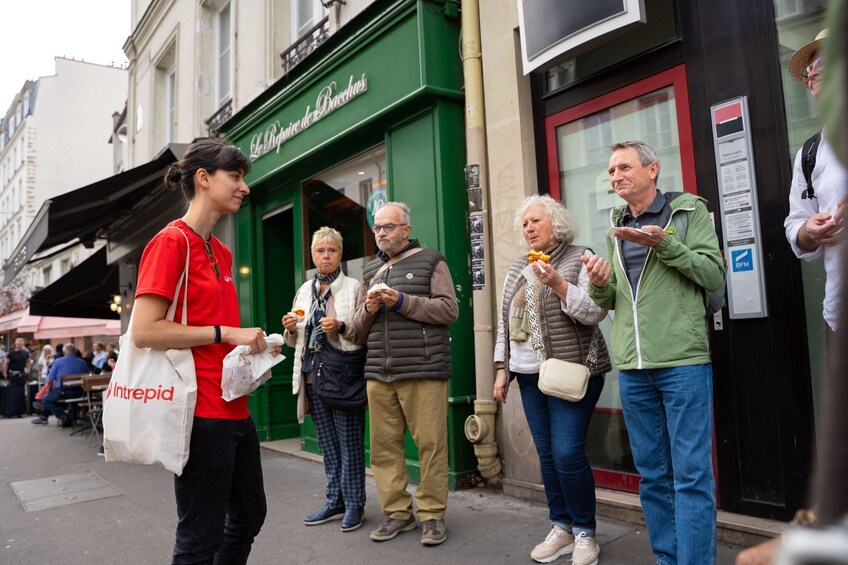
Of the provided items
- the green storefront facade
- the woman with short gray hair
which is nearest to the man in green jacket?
the woman with short gray hair

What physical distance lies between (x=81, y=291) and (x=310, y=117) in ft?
37.5

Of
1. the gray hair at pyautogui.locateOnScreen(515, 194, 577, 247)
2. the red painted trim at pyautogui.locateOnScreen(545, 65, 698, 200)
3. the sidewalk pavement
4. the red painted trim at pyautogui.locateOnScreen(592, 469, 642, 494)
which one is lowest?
the sidewalk pavement

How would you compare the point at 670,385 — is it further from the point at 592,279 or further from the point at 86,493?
the point at 86,493

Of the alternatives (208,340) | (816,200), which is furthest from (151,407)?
(816,200)

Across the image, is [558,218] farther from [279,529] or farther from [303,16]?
[303,16]

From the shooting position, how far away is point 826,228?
7.73 ft

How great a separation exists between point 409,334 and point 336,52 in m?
3.72

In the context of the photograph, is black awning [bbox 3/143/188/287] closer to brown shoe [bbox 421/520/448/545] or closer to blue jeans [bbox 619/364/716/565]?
brown shoe [bbox 421/520/448/545]

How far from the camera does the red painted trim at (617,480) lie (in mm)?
4058

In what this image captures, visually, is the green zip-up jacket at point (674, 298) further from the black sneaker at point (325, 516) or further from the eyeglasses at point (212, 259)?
the black sneaker at point (325, 516)

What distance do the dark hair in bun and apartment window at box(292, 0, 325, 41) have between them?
6.07 m

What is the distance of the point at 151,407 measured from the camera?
209 centimetres

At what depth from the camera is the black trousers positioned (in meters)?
2.11

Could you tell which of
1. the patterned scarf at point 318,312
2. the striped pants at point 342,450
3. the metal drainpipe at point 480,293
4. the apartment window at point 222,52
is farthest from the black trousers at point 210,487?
the apartment window at point 222,52
